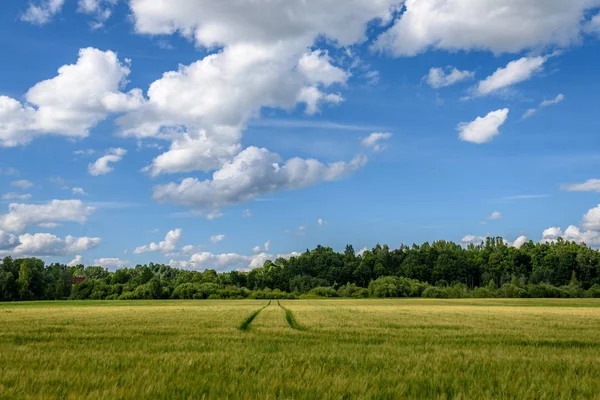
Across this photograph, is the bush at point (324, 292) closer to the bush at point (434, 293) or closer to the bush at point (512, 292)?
the bush at point (434, 293)

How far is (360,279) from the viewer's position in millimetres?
166500

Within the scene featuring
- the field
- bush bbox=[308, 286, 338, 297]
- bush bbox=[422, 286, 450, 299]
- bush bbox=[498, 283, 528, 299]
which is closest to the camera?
the field

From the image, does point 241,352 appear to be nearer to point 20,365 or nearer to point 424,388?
point 20,365

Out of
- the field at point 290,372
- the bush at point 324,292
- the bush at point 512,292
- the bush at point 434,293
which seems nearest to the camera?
the field at point 290,372

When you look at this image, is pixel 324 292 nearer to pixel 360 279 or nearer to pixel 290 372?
pixel 360 279

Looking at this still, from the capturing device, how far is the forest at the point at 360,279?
12188cm

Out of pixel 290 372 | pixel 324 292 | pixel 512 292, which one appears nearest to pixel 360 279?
pixel 324 292

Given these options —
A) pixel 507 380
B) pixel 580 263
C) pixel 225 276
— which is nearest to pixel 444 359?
pixel 507 380

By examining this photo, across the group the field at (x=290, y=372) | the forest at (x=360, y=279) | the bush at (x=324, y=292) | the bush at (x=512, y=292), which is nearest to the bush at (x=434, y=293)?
the forest at (x=360, y=279)

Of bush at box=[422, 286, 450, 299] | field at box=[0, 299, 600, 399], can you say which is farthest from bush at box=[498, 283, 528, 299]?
field at box=[0, 299, 600, 399]

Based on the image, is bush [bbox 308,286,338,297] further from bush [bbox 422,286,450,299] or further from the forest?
bush [bbox 422,286,450,299]

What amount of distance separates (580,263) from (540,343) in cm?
16936

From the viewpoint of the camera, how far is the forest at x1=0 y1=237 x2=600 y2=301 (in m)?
122

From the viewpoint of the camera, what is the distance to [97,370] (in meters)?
10.3
